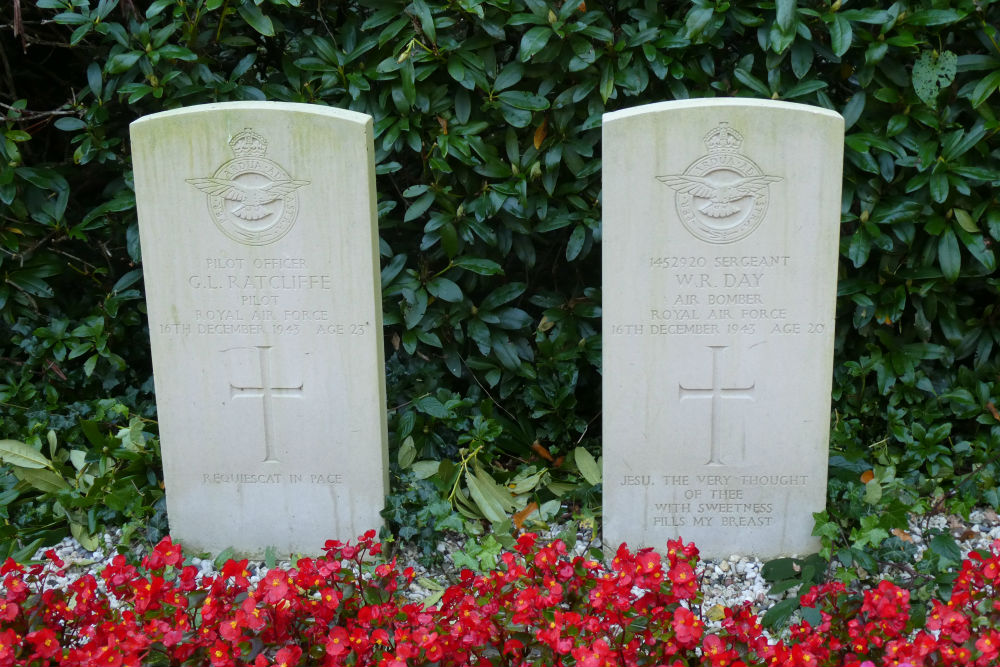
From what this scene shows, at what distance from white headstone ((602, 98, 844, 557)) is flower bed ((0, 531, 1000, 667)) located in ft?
2.39

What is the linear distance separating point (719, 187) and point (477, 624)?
162 centimetres

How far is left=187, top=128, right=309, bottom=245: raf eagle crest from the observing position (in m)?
3.28

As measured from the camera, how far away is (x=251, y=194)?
330cm

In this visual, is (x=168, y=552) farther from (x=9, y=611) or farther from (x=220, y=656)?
(x=220, y=656)

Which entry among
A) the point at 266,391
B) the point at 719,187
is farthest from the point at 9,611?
the point at 719,187

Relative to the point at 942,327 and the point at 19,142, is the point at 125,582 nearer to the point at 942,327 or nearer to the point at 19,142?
the point at 19,142

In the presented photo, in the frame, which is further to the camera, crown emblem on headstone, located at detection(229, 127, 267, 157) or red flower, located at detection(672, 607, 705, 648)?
crown emblem on headstone, located at detection(229, 127, 267, 157)

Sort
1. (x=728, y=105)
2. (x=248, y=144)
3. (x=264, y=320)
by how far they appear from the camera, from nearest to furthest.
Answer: (x=728, y=105) → (x=248, y=144) → (x=264, y=320)

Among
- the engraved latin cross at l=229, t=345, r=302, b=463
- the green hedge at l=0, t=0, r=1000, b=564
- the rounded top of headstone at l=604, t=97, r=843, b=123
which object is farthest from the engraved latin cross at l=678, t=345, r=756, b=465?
the engraved latin cross at l=229, t=345, r=302, b=463

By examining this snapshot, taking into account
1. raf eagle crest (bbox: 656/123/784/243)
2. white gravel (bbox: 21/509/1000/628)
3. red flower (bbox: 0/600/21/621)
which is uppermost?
raf eagle crest (bbox: 656/123/784/243)

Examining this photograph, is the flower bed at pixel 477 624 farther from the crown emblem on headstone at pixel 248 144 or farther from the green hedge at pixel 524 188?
the crown emblem on headstone at pixel 248 144

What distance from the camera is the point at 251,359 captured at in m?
3.48

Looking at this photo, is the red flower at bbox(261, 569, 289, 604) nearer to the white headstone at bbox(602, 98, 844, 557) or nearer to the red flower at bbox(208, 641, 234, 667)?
the red flower at bbox(208, 641, 234, 667)

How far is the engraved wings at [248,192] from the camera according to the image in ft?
10.8
